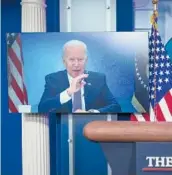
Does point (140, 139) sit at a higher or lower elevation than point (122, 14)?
lower

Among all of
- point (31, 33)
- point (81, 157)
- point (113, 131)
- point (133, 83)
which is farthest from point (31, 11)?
point (113, 131)

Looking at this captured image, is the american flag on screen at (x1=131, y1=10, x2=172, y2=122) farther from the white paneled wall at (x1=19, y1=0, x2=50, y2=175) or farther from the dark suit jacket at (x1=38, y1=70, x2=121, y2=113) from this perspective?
the white paneled wall at (x1=19, y1=0, x2=50, y2=175)

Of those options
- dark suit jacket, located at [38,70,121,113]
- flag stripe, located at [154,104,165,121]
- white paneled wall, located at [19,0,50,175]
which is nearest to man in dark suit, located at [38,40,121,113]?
dark suit jacket, located at [38,70,121,113]

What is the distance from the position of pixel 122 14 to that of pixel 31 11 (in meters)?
0.72

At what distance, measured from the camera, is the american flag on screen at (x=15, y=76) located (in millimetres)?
2678

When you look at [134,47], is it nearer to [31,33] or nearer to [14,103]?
[31,33]

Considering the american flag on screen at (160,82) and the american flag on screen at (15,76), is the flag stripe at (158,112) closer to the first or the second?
the american flag on screen at (160,82)

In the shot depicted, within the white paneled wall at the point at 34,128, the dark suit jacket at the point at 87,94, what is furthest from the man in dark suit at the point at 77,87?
the white paneled wall at the point at 34,128

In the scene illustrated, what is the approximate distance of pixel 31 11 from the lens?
2.65 m

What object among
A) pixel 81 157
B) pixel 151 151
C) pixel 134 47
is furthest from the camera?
pixel 81 157

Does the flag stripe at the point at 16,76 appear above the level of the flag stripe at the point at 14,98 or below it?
above

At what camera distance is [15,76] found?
2.71 m

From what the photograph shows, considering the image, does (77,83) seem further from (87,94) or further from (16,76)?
(16,76)

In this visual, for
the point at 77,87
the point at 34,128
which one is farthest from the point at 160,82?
the point at 34,128
